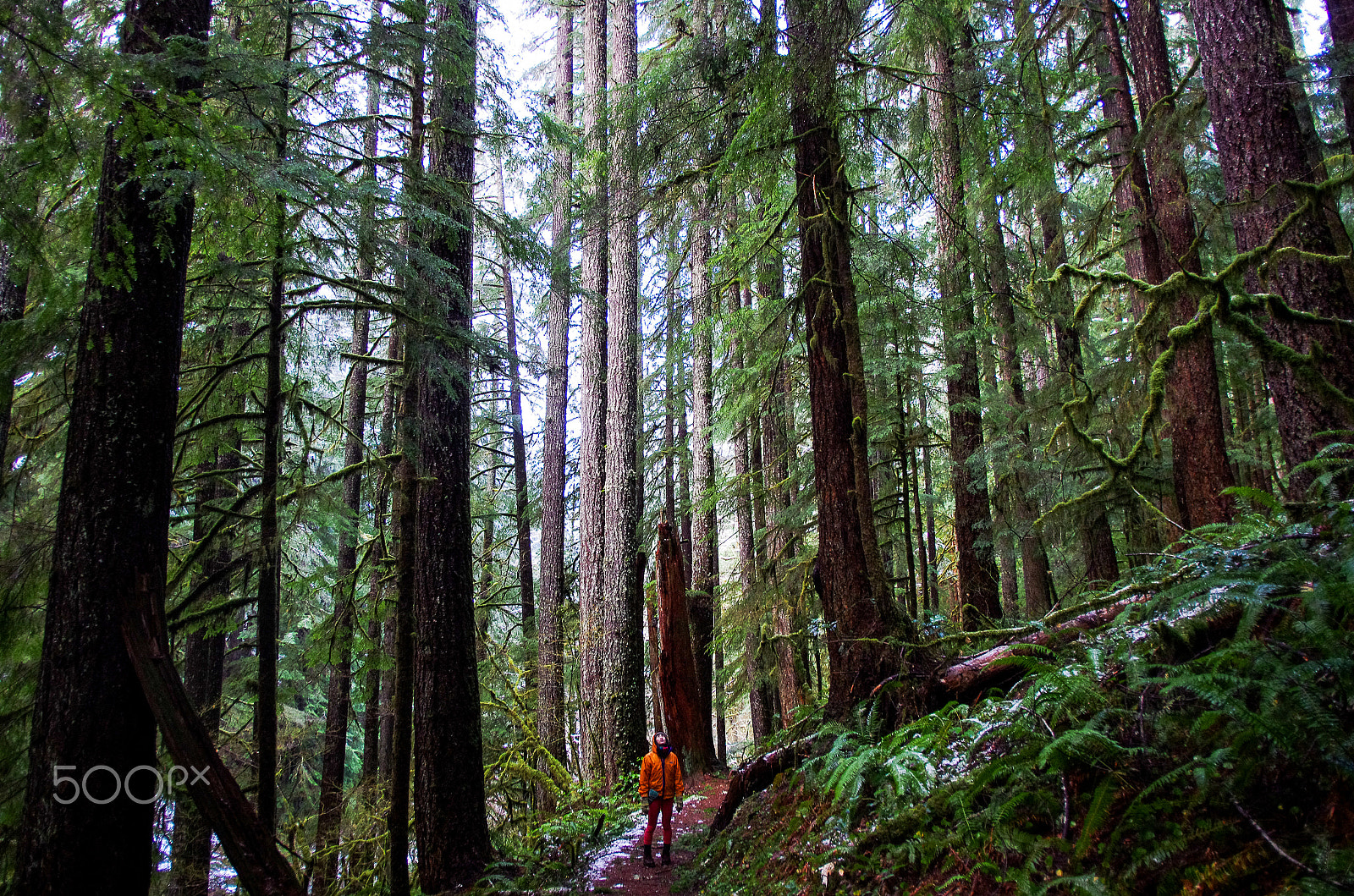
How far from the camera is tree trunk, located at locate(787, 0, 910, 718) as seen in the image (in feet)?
18.0

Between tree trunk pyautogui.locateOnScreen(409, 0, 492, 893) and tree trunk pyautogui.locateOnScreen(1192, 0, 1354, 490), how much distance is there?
6634mm

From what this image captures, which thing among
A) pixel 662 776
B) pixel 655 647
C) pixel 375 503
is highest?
pixel 375 503

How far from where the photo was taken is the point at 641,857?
7355 millimetres

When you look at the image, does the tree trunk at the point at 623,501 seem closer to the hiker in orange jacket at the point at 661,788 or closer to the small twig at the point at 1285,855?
the hiker in orange jacket at the point at 661,788

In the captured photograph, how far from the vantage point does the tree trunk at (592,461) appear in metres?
10.4

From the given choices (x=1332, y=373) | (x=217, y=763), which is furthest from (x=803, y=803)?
(x=1332, y=373)

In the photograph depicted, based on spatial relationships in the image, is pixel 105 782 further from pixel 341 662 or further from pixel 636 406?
pixel 636 406

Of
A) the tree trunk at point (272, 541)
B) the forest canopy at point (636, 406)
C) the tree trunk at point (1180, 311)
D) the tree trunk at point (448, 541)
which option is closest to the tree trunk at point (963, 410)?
the forest canopy at point (636, 406)

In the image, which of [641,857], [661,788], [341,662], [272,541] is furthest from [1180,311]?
[341,662]

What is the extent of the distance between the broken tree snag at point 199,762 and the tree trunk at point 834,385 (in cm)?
424

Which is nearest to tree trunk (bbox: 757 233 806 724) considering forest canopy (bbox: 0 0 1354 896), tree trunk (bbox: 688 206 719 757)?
forest canopy (bbox: 0 0 1354 896)

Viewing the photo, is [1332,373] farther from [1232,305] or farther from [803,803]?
[803,803]

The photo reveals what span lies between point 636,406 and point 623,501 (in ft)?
5.38

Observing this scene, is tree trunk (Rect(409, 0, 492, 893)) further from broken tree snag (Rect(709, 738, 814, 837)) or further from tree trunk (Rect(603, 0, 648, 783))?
tree trunk (Rect(603, 0, 648, 783))
